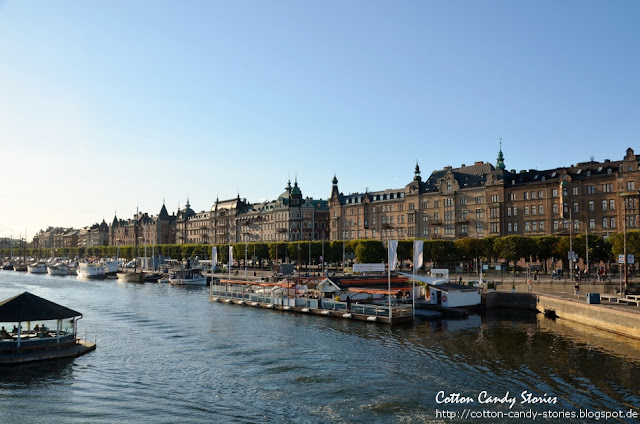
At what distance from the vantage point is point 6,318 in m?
36.1

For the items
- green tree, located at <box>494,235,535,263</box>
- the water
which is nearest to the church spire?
green tree, located at <box>494,235,535,263</box>

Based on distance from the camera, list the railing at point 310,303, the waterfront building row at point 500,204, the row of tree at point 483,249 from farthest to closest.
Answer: the waterfront building row at point 500,204, the row of tree at point 483,249, the railing at point 310,303

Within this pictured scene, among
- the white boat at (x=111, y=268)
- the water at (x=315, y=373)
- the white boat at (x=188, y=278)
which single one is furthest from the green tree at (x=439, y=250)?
the white boat at (x=111, y=268)

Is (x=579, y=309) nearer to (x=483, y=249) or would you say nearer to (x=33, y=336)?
(x=33, y=336)

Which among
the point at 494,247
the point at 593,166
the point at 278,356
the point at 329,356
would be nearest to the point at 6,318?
the point at 278,356

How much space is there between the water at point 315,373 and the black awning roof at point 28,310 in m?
3.09

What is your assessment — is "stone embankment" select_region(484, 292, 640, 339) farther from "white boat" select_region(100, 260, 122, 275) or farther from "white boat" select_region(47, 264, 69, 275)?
"white boat" select_region(47, 264, 69, 275)

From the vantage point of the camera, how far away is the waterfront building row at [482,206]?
345 ft

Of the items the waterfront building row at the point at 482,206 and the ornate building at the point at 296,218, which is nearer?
the waterfront building row at the point at 482,206

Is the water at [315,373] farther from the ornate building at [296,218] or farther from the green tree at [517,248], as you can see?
the ornate building at [296,218]

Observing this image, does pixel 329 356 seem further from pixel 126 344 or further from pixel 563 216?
pixel 563 216

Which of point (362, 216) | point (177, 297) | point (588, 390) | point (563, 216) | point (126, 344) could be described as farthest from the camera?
point (362, 216)

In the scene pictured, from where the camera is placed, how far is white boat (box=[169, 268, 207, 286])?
124 m

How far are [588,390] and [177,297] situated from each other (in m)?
70.6
